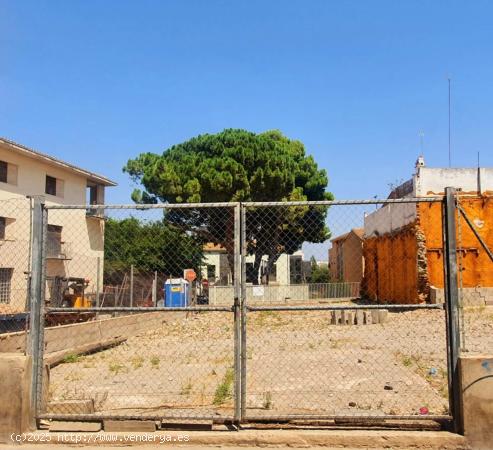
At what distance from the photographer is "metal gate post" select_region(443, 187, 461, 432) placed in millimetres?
5367

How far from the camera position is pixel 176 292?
13.4 m

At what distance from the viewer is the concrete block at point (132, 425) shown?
5.54 meters

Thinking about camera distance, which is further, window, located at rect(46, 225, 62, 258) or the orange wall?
window, located at rect(46, 225, 62, 258)

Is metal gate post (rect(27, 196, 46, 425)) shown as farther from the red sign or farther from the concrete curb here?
the red sign

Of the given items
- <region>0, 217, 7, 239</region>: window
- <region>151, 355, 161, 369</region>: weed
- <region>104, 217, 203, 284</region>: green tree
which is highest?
<region>0, 217, 7, 239</region>: window

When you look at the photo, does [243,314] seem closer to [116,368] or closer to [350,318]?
[116,368]

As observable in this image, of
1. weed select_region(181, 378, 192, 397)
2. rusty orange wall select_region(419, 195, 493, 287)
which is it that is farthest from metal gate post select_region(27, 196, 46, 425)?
rusty orange wall select_region(419, 195, 493, 287)

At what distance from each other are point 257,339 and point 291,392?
283 inches

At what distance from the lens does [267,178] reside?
35.5 meters

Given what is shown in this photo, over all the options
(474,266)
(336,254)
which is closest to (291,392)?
(474,266)

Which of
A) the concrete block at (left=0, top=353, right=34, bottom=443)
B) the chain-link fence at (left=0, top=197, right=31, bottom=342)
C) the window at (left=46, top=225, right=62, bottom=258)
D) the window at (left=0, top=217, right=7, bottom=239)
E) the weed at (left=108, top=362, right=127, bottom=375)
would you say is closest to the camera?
the concrete block at (left=0, top=353, right=34, bottom=443)

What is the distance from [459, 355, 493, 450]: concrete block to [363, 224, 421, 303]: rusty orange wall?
19137mm

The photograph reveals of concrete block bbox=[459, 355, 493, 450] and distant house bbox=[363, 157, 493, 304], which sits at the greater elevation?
distant house bbox=[363, 157, 493, 304]

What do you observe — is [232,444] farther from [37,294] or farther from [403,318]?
[403,318]
